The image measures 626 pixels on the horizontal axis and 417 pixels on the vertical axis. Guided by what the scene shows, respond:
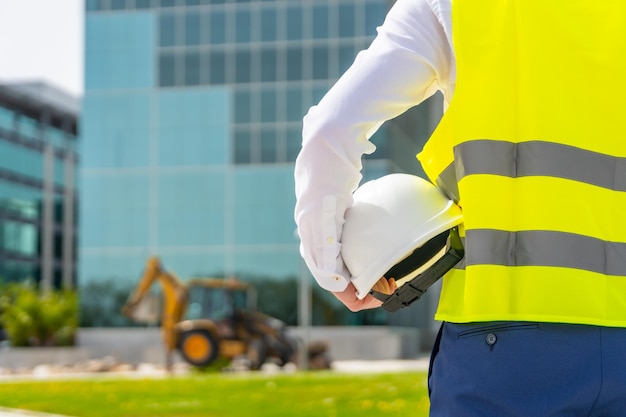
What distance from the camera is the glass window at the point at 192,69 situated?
40.3 metres

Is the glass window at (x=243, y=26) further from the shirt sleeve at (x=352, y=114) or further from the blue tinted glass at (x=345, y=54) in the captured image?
the shirt sleeve at (x=352, y=114)

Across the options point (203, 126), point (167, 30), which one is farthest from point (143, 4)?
point (203, 126)

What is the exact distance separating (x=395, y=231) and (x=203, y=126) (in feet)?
125

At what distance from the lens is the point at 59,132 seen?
237 feet

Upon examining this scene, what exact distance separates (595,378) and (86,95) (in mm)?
39465

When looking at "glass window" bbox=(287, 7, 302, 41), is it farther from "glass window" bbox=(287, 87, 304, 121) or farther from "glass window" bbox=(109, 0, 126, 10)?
"glass window" bbox=(109, 0, 126, 10)

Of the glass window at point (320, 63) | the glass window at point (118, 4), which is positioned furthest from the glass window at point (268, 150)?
the glass window at point (118, 4)

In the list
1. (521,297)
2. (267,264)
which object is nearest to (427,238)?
(521,297)

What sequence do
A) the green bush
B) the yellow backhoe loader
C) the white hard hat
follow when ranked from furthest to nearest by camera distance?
1. the green bush
2. the yellow backhoe loader
3. the white hard hat

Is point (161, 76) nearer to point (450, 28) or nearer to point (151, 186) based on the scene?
point (151, 186)

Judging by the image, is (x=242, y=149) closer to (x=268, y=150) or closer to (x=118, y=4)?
(x=268, y=150)

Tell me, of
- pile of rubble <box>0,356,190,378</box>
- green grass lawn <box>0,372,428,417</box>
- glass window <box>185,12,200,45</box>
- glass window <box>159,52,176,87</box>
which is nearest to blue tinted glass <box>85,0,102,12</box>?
glass window <box>159,52,176,87</box>

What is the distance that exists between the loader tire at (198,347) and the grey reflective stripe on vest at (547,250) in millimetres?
26073

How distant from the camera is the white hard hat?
1.98 m
